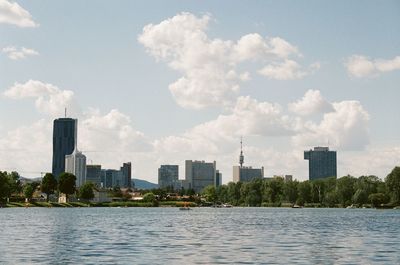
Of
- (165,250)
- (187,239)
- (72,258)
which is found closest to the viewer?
(72,258)

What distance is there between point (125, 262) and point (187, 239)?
25.1 metres

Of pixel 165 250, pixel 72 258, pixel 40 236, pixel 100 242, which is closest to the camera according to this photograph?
pixel 72 258

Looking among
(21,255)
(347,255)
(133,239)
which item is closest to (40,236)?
(133,239)

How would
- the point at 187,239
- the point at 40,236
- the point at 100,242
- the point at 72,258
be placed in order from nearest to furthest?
the point at 72,258
the point at 100,242
the point at 187,239
the point at 40,236

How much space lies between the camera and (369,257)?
56.0 m

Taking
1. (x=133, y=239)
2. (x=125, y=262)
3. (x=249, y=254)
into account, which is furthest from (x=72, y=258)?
(x=133, y=239)

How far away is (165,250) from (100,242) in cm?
1277

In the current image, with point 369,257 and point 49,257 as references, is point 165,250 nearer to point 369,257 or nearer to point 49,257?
point 49,257

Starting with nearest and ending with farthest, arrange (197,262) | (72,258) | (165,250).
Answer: (197,262), (72,258), (165,250)

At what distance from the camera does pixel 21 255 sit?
56.8 metres

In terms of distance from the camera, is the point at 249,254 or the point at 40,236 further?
the point at 40,236

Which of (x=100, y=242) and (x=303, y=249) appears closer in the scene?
(x=303, y=249)

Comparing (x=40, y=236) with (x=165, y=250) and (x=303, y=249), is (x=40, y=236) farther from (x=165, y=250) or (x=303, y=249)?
(x=303, y=249)

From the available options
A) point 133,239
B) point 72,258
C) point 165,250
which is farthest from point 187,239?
point 72,258
